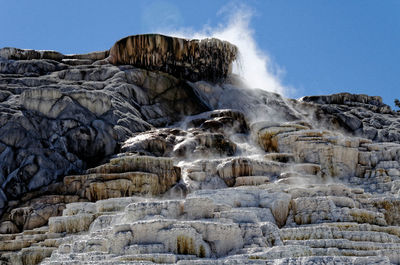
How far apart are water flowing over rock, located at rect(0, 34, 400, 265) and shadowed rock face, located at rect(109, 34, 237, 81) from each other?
0.10 meters

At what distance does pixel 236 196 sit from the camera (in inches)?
880

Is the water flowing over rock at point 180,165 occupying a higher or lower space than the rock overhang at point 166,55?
lower

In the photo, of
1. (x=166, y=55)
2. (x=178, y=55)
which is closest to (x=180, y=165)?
(x=166, y=55)

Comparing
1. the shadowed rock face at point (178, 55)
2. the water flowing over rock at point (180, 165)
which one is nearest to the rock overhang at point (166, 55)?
the shadowed rock face at point (178, 55)

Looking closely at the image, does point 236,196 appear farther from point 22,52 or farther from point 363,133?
point 22,52

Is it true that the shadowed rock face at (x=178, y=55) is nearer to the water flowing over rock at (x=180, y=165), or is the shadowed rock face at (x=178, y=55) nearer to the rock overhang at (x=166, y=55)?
the rock overhang at (x=166, y=55)

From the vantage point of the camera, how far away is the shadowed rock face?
45.3 meters

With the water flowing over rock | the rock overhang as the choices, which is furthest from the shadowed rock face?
the water flowing over rock

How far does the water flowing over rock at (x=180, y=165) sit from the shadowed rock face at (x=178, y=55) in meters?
0.10

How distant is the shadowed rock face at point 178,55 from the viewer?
4531cm

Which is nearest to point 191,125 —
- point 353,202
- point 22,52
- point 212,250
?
point 22,52

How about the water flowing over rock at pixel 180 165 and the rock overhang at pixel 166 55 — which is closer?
the water flowing over rock at pixel 180 165

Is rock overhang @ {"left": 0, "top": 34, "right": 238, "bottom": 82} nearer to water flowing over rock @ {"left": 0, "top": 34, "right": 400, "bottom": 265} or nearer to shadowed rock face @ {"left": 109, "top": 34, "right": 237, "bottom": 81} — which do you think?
shadowed rock face @ {"left": 109, "top": 34, "right": 237, "bottom": 81}

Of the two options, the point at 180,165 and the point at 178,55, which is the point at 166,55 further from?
the point at 180,165
